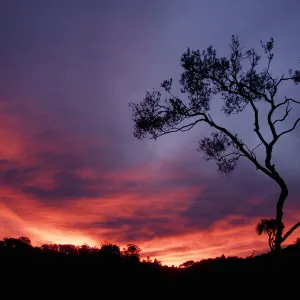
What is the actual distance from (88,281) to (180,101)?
19211 millimetres

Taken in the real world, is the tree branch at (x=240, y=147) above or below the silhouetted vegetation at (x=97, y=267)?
above

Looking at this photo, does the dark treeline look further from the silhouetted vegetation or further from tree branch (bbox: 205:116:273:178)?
tree branch (bbox: 205:116:273:178)

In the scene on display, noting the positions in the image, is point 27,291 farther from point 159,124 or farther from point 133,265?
point 159,124

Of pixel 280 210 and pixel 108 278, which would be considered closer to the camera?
pixel 108 278

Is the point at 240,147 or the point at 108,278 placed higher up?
the point at 240,147

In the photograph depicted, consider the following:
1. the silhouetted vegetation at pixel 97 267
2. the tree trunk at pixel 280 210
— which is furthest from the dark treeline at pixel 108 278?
the tree trunk at pixel 280 210

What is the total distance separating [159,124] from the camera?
2883cm

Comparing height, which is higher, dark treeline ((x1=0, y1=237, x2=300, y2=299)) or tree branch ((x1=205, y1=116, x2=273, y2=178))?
tree branch ((x1=205, y1=116, x2=273, y2=178))

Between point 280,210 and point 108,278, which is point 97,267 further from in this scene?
point 280,210

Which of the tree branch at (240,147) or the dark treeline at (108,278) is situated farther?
the tree branch at (240,147)

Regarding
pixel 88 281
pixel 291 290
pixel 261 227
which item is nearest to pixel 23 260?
pixel 88 281

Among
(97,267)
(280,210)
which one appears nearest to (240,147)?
(280,210)

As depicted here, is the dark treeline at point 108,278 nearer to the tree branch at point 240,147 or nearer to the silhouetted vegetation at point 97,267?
the silhouetted vegetation at point 97,267

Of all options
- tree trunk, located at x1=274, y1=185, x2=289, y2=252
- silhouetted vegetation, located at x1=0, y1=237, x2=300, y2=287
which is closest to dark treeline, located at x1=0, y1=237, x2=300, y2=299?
silhouetted vegetation, located at x1=0, y1=237, x2=300, y2=287
